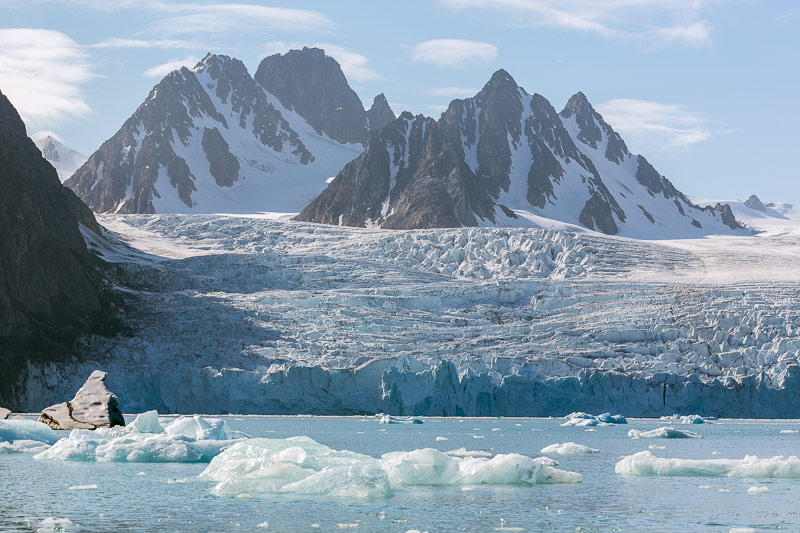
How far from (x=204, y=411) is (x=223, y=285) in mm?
16157

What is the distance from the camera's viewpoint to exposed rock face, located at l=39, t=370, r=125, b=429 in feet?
104

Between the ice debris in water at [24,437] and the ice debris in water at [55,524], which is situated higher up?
the ice debris in water at [55,524]

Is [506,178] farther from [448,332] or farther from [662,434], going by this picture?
[662,434]

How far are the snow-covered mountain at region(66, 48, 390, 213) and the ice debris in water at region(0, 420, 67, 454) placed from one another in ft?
354

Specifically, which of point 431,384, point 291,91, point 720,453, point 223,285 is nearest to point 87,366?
point 223,285

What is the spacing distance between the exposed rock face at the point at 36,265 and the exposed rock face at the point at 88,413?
2401 cm

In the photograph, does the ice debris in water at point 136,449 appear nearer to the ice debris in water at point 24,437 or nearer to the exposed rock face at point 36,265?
the ice debris in water at point 24,437

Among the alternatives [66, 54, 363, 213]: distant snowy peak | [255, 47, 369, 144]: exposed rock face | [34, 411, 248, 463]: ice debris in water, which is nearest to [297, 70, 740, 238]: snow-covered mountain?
[66, 54, 363, 213]: distant snowy peak

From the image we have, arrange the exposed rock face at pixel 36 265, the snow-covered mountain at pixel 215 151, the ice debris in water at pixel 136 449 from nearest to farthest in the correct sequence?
the ice debris in water at pixel 136 449, the exposed rock face at pixel 36 265, the snow-covered mountain at pixel 215 151

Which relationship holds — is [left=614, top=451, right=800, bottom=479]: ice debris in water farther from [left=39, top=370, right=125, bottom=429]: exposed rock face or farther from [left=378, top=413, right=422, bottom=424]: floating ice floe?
[left=378, top=413, right=422, bottom=424]: floating ice floe

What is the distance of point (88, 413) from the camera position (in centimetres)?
3228

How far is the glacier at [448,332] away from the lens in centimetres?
5216

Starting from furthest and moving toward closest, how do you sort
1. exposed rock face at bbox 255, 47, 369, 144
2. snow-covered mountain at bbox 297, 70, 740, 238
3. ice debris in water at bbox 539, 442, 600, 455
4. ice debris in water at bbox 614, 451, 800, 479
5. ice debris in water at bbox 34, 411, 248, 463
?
exposed rock face at bbox 255, 47, 369, 144, snow-covered mountain at bbox 297, 70, 740, 238, ice debris in water at bbox 539, 442, 600, 455, ice debris in water at bbox 34, 411, 248, 463, ice debris in water at bbox 614, 451, 800, 479

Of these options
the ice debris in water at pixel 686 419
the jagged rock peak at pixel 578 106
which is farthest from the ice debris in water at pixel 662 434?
the jagged rock peak at pixel 578 106
